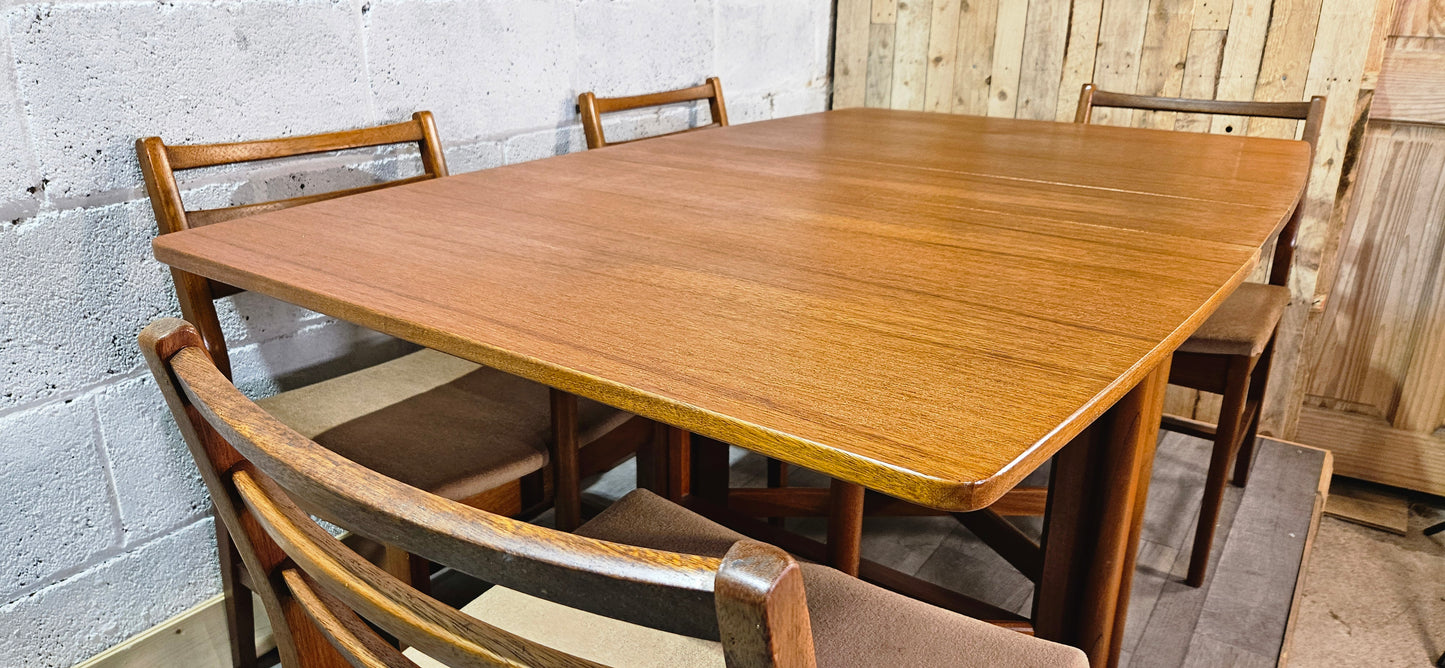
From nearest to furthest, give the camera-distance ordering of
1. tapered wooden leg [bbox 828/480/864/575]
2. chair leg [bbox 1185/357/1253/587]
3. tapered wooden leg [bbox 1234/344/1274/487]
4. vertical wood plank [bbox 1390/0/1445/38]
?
1. tapered wooden leg [bbox 828/480/864/575]
2. chair leg [bbox 1185/357/1253/587]
3. tapered wooden leg [bbox 1234/344/1274/487]
4. vertical wood plank [bbox 1390/0/1445/38]

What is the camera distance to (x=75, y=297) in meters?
1.47

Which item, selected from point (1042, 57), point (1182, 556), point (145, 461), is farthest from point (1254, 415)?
point (145, 461)

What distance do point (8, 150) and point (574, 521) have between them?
971mm

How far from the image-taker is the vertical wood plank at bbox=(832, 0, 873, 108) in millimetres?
3084

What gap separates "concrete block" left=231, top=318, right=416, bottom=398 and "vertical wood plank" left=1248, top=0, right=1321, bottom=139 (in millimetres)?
2244

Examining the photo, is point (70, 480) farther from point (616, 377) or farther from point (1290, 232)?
point (1290, 232)

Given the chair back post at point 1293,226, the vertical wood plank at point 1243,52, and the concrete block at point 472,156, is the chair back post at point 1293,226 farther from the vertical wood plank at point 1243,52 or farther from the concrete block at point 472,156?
the concrete block at point 472,156

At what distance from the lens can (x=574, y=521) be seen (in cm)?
155

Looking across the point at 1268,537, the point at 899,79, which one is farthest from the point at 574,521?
the point at 899,79

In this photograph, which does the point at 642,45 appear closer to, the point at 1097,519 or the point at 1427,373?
the point at 1097,519

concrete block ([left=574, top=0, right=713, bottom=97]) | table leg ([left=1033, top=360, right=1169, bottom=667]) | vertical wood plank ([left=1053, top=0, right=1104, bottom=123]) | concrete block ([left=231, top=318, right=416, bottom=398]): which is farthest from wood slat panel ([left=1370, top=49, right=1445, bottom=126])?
concrete block ([left=231, top=318, right=416, bottom=398])

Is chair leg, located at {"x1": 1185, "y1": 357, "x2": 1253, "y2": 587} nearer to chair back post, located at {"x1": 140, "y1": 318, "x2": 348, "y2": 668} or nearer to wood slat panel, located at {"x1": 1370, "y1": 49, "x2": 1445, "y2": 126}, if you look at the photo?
wood slat panel, located at {"x1": 1370, "y1": 49, "x2": 1445, "y2": 126}

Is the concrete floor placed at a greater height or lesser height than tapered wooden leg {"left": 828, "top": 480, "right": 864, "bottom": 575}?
lesser

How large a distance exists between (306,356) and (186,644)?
541 mm
